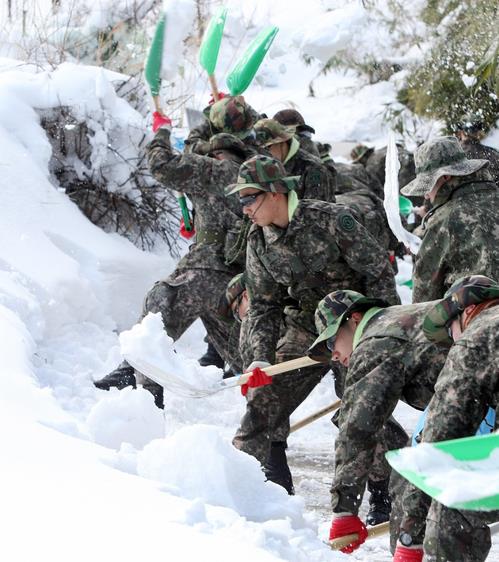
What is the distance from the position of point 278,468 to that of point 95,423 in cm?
113

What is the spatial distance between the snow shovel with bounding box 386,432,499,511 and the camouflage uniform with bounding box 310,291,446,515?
1.14 meters

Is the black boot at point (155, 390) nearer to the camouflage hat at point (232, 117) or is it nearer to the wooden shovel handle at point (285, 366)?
the wooden shovel handle at point (285, 366)

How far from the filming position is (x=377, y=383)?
13.1 feet

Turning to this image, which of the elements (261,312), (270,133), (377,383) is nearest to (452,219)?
(261,312)

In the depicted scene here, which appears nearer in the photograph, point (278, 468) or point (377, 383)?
point (377, 383)

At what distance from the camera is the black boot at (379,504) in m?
5.43

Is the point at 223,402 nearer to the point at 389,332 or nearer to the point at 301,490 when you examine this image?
the point at 301,490

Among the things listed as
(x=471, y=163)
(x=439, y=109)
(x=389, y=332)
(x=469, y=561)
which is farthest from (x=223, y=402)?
(x=439, y=109)

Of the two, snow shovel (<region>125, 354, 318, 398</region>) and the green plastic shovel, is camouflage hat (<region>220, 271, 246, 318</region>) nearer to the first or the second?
snow shovel (<region>125, 354, 318, 398</region>)

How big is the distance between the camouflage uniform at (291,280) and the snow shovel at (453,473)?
261 centimetres

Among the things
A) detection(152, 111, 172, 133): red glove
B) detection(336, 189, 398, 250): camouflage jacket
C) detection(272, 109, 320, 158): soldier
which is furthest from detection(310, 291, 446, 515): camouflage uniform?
detection(336, 189, 398, 250): camouflage jacket

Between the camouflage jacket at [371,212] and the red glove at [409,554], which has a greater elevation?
the red glove at [409,554]

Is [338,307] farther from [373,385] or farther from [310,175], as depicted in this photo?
[310,175]

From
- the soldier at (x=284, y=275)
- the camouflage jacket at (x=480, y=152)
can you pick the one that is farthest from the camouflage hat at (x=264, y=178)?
the camouflage jacket at (x=480, y=152)
